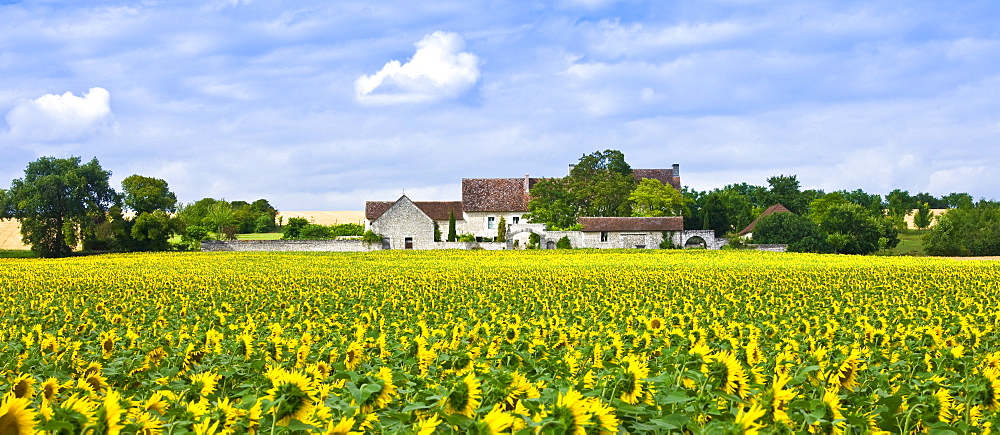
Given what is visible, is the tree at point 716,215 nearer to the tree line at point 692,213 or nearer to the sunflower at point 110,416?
the tree line at point 692,213

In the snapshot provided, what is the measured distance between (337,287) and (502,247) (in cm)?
4134

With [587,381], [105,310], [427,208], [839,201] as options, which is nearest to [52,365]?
[587,381]

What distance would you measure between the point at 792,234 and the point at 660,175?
21.5 meters

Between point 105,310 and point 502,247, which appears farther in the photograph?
point 502,247

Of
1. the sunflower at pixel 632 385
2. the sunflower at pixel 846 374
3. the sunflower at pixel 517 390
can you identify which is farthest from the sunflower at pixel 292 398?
the sunflower at pixel 846 374

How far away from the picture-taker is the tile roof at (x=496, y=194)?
72875mm

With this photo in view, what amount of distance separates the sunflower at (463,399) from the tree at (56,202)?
Result: 5829 centimetres

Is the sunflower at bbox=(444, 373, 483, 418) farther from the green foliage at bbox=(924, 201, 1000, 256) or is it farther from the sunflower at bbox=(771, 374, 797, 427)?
the green foliage at bbox=(924, 201, 1000, 256)

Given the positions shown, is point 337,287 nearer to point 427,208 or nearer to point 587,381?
point 587,381

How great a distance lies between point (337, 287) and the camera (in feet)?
71.4

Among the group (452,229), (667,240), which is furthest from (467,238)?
(667,240)

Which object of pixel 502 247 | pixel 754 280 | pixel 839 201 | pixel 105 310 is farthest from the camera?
pixel 839 201

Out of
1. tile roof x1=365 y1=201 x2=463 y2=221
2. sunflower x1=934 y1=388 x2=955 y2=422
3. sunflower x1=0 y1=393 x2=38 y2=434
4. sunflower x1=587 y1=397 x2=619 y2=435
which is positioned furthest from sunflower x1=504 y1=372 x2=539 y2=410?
tile roof x1=365 y1=201 x2=463 y2=221

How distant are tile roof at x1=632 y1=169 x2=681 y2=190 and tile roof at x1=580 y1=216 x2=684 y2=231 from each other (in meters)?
18.1
